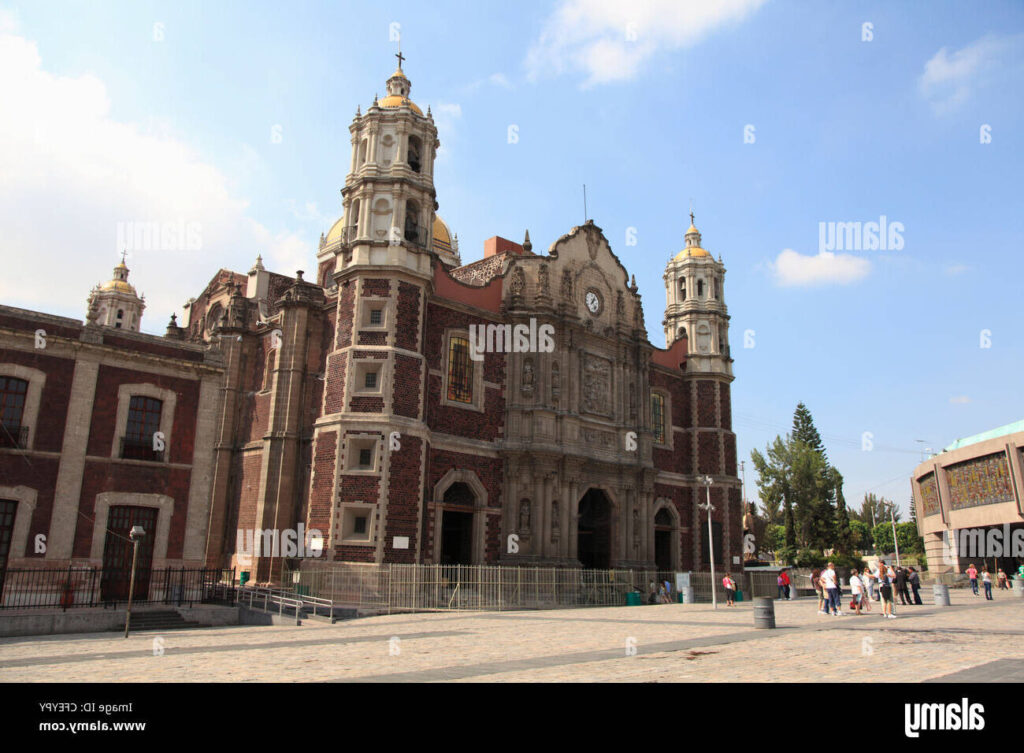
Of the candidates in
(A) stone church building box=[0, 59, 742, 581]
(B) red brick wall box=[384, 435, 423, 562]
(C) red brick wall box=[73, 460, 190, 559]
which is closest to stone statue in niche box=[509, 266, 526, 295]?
(A) stone church building box=[0, 59, 742, 581]

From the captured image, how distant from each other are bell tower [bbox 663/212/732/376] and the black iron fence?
3096cm

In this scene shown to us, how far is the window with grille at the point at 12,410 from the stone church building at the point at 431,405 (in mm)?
5099

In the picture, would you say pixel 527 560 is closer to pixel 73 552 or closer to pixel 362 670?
pixel 73 552

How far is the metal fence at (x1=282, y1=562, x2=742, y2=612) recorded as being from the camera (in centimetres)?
2678

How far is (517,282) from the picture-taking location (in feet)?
120

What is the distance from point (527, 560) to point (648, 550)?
8.68 meters

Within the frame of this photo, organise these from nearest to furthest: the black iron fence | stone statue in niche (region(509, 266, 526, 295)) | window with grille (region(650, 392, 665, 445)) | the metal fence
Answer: the black iron fence → the metal fence → stone statue in niche (region(509, 266, 526, 295)) → window with grille (region(650, 392, 665, 445))

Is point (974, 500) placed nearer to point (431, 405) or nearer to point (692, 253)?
point (692, 253)

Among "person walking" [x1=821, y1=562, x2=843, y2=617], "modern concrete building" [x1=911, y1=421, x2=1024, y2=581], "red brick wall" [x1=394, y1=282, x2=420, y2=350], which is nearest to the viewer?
"person walking" [x1=821, y1=562, x2=843, y2=617]

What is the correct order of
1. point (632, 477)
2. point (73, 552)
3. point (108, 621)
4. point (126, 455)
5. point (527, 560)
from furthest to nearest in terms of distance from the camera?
point (632, 477) → point (527, 560) → point (126, 455) → point (73, 552) → point (108, 621)

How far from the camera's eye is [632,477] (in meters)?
38.7

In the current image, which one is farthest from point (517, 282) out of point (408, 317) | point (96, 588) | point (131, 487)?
point (96, 588)

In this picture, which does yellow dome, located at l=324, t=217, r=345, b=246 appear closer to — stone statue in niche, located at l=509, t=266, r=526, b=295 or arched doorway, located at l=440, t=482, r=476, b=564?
stone statue in niche, located at l=509, t=266, r=526, b=295
